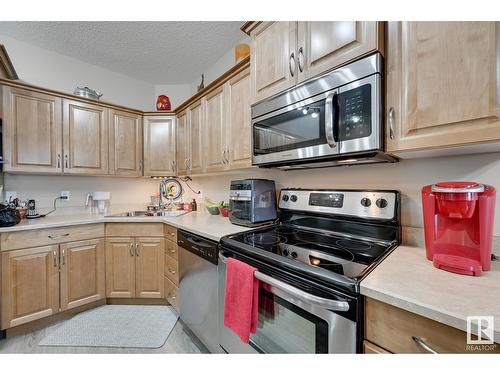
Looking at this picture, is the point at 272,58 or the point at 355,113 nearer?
the point at 355,113

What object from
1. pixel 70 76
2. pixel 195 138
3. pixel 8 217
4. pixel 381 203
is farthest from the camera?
pixel 70 76

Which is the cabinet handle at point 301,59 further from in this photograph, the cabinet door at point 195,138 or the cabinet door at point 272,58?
the cabinet door at point 195,138

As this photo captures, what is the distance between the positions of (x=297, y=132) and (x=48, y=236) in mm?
2158

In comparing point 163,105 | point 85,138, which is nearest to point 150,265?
point 85,138

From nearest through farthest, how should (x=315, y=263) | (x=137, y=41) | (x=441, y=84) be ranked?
(x=441, y=84)
(x=315, y=263)
(x=137, y=41)

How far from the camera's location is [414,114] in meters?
0.85

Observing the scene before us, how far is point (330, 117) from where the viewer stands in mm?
1028

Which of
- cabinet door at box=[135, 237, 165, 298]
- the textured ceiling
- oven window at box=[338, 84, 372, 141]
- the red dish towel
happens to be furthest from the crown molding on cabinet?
oven window at box=[338, 84, 372, 141]

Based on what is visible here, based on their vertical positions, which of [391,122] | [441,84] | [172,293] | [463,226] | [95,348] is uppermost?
[441,84]

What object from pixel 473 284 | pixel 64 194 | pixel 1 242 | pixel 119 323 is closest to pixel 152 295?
pixel 119 323

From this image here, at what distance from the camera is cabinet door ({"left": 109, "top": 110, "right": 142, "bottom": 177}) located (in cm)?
242

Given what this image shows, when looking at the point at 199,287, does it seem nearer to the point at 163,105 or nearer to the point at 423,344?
the point at 423,344

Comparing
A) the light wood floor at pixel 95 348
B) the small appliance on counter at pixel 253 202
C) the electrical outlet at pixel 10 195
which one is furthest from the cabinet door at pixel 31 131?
the small appliance on counter at pixel 253 202

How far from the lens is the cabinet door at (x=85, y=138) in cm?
214
